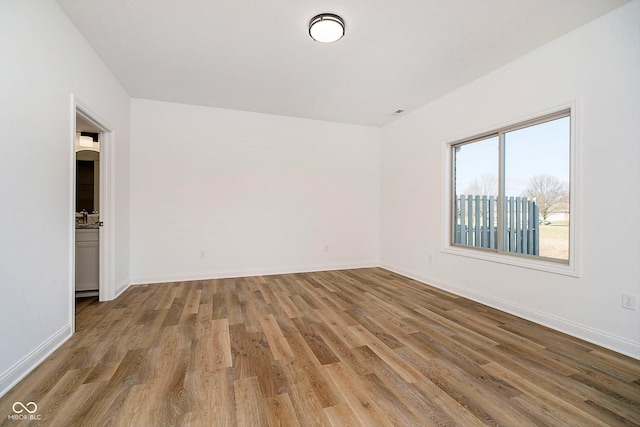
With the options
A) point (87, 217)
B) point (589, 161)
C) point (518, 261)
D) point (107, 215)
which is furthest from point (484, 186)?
point (87, 217)

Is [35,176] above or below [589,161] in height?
below

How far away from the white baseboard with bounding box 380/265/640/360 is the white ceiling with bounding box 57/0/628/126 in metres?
2.65

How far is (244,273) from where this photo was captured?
4.53 m

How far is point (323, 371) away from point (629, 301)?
2.43 m

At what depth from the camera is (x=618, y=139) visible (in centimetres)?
218

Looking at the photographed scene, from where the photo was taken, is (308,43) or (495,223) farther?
(495,223)

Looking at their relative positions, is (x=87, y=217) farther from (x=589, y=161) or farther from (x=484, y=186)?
(x=589, y=161)

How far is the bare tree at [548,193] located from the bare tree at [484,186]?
0.43 metres

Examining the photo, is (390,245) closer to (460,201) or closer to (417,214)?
(417,214)

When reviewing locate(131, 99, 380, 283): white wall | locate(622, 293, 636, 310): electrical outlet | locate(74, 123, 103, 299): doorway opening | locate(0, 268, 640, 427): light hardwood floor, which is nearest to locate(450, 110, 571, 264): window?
locate(622, 293, 636, 310): electrical outlet

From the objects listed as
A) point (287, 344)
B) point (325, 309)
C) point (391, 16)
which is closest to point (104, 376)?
point (287, 344)

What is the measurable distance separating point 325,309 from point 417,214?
2305mm

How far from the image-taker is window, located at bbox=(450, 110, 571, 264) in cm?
266

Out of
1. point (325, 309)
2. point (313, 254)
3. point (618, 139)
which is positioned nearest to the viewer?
point (618, 139)
